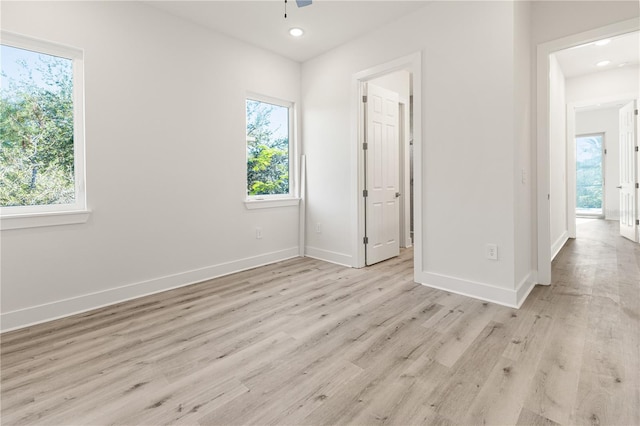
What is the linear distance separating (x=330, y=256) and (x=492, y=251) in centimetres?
201

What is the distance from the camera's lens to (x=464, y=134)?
286cm

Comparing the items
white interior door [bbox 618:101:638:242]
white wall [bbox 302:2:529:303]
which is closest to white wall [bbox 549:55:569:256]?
white interior door [bbox 618:101:638:242]

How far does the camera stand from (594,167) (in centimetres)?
923

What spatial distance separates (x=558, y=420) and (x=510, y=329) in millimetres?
907

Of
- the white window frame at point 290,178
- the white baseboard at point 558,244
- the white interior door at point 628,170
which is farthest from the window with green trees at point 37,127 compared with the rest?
the white interior door at point 628,170

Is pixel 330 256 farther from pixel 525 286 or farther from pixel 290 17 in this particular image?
pixel 290 17

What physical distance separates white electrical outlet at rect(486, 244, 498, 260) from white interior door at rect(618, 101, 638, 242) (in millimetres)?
4148

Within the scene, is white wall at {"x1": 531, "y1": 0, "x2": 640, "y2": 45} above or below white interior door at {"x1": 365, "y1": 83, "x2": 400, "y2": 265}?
above

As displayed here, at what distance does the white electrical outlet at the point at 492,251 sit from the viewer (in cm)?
272

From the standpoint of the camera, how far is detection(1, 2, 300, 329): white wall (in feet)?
8.14

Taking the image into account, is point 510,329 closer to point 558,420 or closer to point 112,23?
point 558,420

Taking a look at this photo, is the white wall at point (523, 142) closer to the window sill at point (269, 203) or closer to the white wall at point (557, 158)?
the white wall at point (557, 158)

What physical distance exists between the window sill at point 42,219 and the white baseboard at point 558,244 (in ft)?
17.7

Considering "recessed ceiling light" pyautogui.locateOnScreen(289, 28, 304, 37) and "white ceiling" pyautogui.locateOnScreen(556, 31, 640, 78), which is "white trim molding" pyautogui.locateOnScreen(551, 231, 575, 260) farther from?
"recessed ceiling light" pyautogui.locateOnScreen(289, 28, 304, 37)
